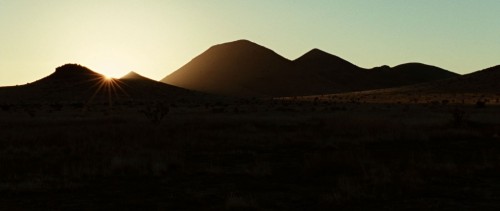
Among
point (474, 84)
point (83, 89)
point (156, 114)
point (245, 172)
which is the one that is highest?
point (83, 89)

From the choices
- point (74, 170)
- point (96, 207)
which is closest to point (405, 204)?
point (96, 207)

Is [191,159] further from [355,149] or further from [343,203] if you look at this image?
[343,203]

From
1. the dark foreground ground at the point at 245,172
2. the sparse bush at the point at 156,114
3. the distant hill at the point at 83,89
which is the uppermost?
the distant hill at the point at 83,89

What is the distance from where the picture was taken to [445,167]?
1452 cm

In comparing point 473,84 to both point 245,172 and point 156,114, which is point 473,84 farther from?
point 245,172

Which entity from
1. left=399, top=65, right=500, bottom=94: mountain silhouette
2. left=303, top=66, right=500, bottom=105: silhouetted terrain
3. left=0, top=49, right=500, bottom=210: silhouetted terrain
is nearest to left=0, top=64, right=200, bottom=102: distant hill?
left=303, top=66, right=500, bottom=105: silhouetted terrain

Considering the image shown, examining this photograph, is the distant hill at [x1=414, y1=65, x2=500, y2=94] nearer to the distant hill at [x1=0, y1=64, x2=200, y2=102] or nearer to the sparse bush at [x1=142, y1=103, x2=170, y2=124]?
the distant hill at [x1=0, y1=64, x2=200, y2=102]

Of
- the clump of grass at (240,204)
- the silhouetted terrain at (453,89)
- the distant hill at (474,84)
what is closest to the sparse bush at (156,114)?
the clump of grass at (240,204)

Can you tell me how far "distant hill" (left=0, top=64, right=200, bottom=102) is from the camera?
11694cm

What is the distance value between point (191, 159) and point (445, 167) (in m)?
7.36

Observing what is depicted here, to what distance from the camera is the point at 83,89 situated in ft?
410

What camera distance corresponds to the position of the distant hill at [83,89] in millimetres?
116938

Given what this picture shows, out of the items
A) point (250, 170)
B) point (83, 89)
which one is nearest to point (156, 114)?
point (250, 170)

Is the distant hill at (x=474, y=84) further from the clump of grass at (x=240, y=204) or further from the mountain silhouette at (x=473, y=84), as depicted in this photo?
the clump of grass at (x=240, y=204)
